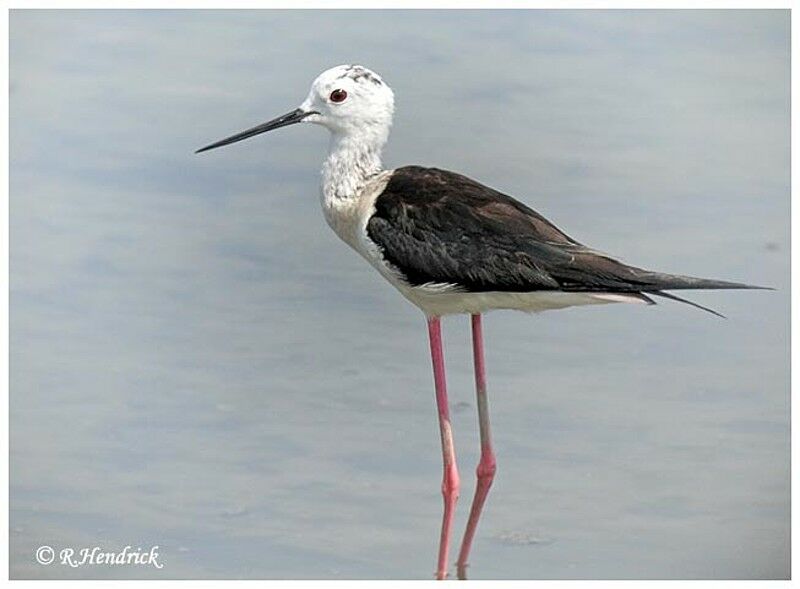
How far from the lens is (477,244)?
5734mm

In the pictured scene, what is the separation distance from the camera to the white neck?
6.11 metres

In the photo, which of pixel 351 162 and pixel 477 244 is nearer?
pixel 477 244

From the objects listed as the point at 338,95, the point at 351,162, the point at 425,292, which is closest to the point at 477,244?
the point at 425,292

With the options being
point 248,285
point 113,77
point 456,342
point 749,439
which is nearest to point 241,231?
point 248,285

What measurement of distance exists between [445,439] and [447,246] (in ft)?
1.95

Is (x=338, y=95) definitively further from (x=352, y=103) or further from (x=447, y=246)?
(x=447, y=246)

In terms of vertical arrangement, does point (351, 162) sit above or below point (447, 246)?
above

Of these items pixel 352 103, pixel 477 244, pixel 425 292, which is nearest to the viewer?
pixel 477 244

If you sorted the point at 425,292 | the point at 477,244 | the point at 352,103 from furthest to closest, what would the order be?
the point at 352,103 < the point at 425,292 < the point at 477,244

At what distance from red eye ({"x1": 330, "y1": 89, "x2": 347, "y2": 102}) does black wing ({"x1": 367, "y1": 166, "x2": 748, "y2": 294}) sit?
0.30 metres

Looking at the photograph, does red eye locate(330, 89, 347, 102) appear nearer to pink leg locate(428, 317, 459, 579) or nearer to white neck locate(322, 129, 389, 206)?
white neck locate(322, 129, 389, 206)

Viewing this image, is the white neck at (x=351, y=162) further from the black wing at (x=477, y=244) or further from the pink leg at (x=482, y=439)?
the pink leg at (x=482, y=439)

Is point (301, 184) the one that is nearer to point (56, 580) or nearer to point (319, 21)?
point (319, 21)

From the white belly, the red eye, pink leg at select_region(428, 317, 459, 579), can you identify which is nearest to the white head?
the red eye
